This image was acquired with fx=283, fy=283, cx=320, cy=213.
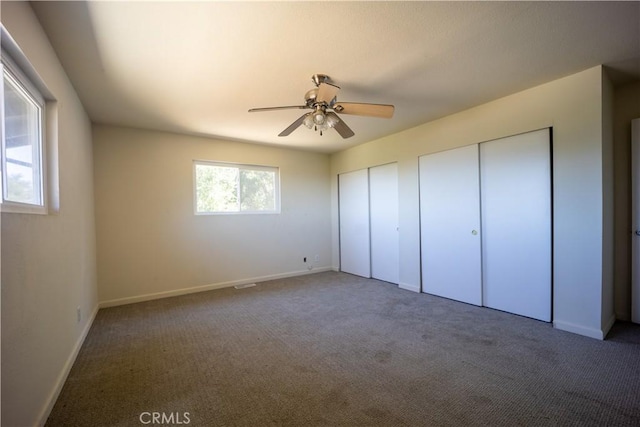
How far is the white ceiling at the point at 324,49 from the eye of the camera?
1.70m

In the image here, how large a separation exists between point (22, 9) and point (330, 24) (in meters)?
1.67

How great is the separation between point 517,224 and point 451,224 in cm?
73

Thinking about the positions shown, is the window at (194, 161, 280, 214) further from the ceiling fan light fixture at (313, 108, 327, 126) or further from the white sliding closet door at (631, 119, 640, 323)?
the white sliding closet door at (631, 119, 640, 323)

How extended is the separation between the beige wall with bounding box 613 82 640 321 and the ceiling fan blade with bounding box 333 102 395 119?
237cm

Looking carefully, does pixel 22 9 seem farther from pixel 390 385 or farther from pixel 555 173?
pixel 555 173

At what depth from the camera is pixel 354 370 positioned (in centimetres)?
206

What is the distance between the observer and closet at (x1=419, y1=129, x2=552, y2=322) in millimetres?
2861

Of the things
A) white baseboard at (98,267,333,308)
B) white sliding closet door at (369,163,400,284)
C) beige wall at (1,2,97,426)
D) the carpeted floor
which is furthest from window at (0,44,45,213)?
white sliding closet door at (369,163,400,284)

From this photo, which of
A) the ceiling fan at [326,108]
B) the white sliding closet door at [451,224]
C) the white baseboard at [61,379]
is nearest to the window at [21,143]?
the white baseboard at [61,379]

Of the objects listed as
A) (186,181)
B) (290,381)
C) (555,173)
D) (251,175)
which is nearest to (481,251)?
(555,173)

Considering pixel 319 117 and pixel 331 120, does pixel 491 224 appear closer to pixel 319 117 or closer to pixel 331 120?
pixel 331 120

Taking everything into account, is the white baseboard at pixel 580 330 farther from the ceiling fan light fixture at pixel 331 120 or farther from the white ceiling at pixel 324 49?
the ceiling fan light fixture at pixel 331 120

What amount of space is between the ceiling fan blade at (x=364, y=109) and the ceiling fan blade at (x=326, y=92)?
0.11m

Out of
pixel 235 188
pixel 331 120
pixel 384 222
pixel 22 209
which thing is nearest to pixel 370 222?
pixel 384 222
